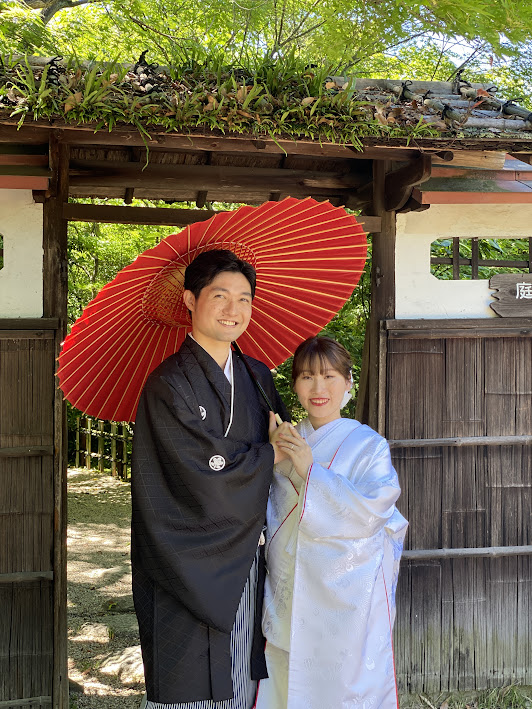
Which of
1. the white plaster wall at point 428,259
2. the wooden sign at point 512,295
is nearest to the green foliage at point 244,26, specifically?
the white plaster wall at point 428,259

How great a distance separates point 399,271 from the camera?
427 centimetres

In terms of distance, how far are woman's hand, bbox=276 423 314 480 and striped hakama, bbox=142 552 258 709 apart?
448 mm

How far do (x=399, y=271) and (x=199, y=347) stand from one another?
6.44ft

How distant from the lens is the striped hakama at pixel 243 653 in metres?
2.71

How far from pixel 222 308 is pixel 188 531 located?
845 millimetres

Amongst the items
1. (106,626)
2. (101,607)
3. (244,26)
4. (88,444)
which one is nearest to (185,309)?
(106,626)

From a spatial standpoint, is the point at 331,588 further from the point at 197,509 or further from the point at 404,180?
the point at 404,180

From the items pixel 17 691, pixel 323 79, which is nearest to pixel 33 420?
pixel 17 691

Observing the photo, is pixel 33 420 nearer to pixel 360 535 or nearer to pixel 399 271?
pixel 360 535

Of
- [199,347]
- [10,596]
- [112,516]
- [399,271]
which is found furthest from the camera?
[112,516]

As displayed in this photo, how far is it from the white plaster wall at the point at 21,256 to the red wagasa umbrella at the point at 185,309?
3.25 feet

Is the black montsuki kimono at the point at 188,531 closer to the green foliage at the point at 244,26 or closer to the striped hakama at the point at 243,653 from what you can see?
the striped hakama at the point at 243,653

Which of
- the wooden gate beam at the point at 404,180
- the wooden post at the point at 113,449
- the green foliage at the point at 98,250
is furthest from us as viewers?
the wooden post at the point at 113,449

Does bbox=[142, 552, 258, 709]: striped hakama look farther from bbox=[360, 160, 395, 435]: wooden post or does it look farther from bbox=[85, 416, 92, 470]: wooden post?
bbox=[85, 416, 92, 470]: wooden post
